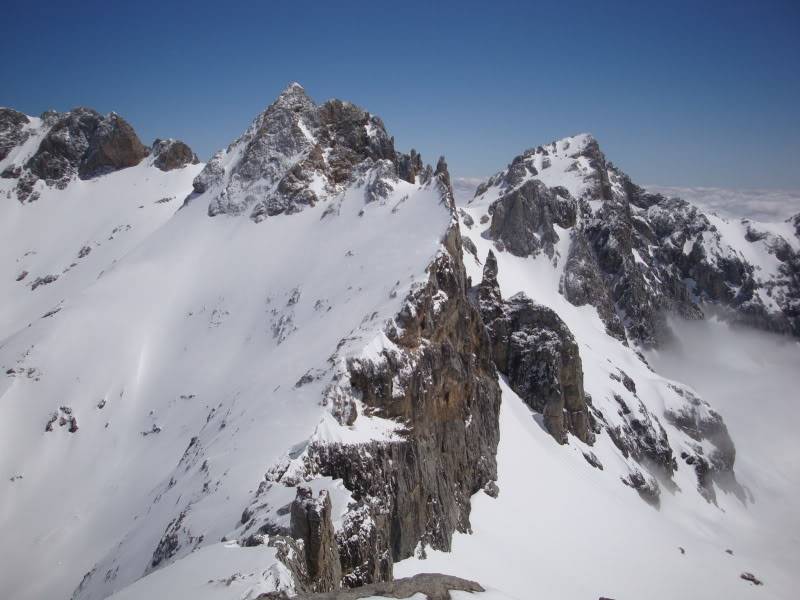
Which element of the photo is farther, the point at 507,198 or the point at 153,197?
the point at 507,198

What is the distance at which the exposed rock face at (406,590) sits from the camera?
14344mm

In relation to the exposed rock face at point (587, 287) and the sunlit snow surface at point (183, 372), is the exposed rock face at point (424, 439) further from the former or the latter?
the exposed rock face at point (587, 287)

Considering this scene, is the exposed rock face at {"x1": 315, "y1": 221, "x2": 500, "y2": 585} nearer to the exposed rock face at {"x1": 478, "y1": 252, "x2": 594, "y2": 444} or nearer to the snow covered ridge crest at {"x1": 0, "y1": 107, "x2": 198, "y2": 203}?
the exposed rock face at {"x1": 478, "y1": 252, "x2": 594, "y2": 444}

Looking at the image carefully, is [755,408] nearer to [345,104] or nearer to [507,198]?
[507,198]

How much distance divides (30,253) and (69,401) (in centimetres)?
5802

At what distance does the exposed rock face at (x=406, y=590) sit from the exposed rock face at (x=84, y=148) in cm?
11977

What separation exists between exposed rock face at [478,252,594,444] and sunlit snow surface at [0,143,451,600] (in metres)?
17.8

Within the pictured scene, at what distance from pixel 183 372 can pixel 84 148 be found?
287 ft

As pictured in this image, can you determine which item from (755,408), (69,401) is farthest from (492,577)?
(755,408)

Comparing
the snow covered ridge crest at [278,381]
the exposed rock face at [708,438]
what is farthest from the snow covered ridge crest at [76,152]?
the exposed rock face at [708,438]

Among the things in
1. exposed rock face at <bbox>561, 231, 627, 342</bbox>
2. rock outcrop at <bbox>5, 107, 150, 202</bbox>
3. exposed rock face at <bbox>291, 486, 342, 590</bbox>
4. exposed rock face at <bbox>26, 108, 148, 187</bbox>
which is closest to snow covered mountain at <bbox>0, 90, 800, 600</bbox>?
exposed rock face at <bbox>291, 486, 342, 590</bbox>

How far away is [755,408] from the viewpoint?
120m

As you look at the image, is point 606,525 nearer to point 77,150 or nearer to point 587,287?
point 587,287

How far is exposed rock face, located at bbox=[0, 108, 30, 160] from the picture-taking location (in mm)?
113681
